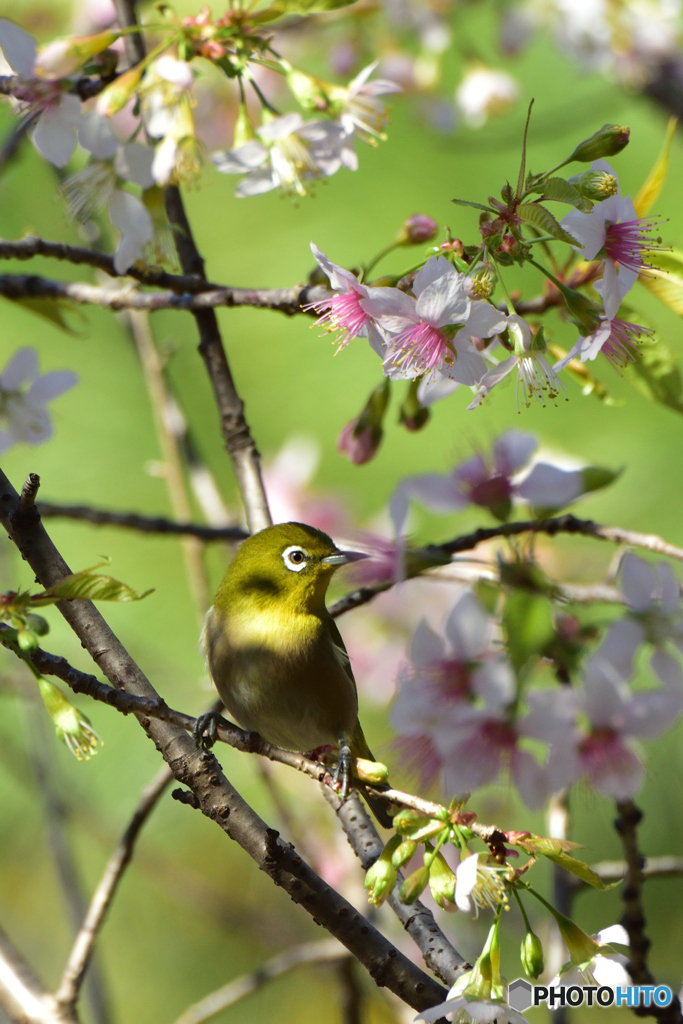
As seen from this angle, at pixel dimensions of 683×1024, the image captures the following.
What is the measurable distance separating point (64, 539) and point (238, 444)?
2.55m

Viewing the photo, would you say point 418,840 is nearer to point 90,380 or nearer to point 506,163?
point 90,380

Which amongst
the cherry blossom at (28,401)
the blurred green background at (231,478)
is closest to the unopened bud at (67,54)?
the cherry blossom at (28,401)

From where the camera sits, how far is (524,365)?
0.83 m

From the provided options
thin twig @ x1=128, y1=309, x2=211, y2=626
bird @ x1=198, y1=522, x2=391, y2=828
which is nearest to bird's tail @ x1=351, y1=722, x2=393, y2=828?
bird @ x1=198, y1=522, x2=391, y2=828

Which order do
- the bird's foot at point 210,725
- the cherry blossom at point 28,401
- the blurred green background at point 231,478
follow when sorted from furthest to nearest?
the blurred green background at point 231,478, the cherry blossom at point 28,401, the bird's foot at point 210,725

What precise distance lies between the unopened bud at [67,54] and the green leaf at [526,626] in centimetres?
81

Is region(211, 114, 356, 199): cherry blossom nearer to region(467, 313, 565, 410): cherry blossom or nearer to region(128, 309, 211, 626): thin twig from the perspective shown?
region(467, 313, 565, 410): cherry blossom

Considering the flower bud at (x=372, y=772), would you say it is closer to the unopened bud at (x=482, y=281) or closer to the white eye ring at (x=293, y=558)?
the unopened bud at (x=482, y=281)

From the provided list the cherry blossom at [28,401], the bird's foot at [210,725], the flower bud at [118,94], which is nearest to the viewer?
the bird's foot at [210,725]

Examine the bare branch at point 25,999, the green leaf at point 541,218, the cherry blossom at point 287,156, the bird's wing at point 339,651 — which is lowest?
the bare branch at point 25,999

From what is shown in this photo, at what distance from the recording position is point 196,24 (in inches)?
43.2

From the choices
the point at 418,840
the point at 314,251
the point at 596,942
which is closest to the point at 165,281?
the point at 314,251

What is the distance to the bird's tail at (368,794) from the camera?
0.86 m

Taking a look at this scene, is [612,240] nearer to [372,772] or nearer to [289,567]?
[372,772]
